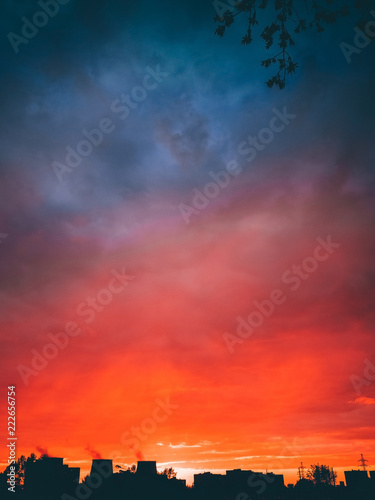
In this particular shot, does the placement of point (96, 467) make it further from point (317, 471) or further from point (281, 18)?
point (317, 471)

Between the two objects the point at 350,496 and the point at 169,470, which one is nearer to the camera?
the point at 350,496

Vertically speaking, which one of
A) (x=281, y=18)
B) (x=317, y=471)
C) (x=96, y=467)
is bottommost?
(x=317, y=471)

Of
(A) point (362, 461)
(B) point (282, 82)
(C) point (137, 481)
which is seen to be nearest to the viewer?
(B) point (282, 82)

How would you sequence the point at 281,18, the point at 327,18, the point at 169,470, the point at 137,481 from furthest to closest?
the point at 169,470, the point at 137,481, the point at 281,18, the point at 327,18

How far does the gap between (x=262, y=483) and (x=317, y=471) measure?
3165 inches

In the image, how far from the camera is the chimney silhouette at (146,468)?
5949 cm

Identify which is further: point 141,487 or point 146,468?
point 146,468

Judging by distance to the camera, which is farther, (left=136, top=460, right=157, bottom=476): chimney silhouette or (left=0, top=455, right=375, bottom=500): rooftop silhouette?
(left=136, top=460, right=157, bottom=476): chimney silhouette

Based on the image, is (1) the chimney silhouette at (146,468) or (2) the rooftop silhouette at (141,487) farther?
(1) the chimney silhouette at (146,468)

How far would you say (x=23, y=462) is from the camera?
8562cm

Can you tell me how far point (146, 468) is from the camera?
199 feet

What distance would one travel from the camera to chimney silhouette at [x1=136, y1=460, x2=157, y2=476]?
59491 mm

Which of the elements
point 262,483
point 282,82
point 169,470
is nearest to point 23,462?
point 169,470

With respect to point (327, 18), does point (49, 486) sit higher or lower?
lower
